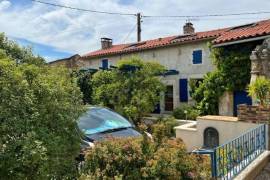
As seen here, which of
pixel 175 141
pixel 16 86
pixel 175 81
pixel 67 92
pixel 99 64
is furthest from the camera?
pixel 99 64

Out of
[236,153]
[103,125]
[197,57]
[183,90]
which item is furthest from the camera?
[183,90]

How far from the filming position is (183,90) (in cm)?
1878

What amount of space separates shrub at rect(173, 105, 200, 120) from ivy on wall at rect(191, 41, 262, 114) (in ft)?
1.15

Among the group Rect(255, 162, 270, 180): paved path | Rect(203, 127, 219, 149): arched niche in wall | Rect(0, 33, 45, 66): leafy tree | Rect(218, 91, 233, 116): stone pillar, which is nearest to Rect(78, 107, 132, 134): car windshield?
Rect(203, 127, 219, 149): arched niche in wall

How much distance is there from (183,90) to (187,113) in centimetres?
295

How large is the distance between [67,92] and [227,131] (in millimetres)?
5999

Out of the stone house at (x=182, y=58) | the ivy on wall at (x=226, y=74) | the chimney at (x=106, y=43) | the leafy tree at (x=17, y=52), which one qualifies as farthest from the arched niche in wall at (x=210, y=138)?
the chimney at (x=106, y=43)

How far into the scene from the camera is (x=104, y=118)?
823 cm

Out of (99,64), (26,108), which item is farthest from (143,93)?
(26,108)

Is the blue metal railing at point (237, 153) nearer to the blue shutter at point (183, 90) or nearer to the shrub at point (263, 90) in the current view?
the shrub at point (263, 90)

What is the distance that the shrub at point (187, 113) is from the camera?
1551 cm

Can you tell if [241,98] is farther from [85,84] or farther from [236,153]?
[85,84]

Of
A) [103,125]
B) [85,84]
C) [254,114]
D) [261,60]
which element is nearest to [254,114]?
[254,114]

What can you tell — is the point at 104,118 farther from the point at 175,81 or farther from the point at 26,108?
the point at 175,81
